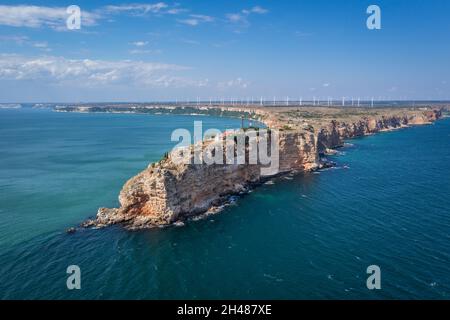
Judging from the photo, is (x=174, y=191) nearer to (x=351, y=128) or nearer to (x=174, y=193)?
(x=174, y=193)

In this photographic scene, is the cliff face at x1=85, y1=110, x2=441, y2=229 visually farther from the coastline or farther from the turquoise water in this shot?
the turquoise water

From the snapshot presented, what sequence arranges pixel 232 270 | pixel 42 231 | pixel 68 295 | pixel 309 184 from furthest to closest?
pixel 309 184 < pixel 42 231 < pixel 232 270 < pixel 68 295

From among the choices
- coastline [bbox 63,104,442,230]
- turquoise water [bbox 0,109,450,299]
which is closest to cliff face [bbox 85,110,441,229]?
coastline [bbox 63,104,442,230]

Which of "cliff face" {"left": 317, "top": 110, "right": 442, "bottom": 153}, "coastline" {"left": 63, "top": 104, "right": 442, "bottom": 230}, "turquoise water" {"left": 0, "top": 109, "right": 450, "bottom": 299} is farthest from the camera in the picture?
"cliff face" {"left": 317, "top": 110, "right": 442, "bottom": 153}

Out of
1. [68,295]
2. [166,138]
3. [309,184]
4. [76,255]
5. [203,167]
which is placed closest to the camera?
[68,295]

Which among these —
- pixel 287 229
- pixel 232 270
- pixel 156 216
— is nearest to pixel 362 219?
pixel 287 229

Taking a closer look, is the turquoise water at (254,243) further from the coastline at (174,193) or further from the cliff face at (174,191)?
the cliff face at (174,191)

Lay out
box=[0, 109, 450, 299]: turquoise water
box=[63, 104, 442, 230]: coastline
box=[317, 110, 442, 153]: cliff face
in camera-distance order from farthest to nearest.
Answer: box=[317, 110, 442, 153]: cliff face, box=[63, 104, 442, 230]: coastline, box=[0, 109, 450, 299]: turquoise water

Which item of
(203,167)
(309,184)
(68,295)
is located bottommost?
(68,295)
